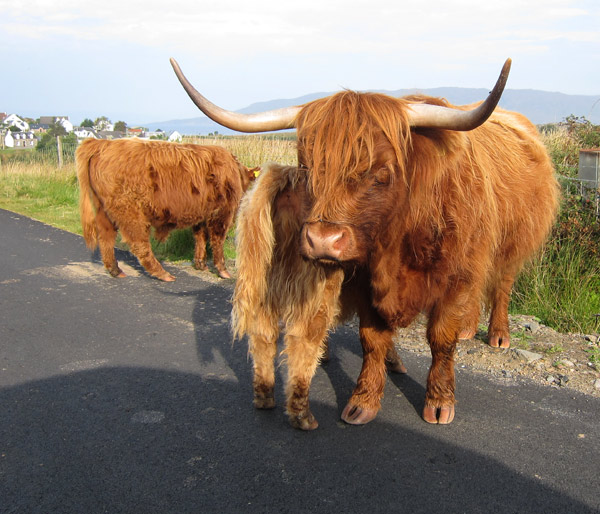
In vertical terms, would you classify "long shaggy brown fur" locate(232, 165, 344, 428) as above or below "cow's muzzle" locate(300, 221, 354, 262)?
below

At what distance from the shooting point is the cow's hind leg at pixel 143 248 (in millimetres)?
6125

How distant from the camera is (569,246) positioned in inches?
198

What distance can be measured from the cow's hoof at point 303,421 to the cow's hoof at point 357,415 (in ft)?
0.66

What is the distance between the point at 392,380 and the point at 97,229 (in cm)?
445

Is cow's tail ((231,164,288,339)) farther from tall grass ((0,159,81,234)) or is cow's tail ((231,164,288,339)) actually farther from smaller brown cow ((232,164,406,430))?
tall grass ((0,159,81,234))

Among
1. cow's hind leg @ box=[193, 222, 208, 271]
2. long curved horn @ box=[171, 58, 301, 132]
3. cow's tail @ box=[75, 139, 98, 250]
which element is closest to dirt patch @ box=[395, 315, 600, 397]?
long curved horn @ box=[171, 58, 301, 132]

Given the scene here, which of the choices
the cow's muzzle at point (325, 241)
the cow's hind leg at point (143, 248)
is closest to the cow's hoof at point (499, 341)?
the cow's muzzle at point (325, 241)

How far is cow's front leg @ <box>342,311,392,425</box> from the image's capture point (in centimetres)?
298

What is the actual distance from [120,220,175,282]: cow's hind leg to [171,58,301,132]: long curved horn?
12.3 feet

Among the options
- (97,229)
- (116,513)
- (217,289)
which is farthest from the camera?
(97,229)

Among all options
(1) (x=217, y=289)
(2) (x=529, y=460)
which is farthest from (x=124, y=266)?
(2) (x=529, y=460)

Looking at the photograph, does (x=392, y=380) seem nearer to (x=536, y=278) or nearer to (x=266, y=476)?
(x=266, y=476)

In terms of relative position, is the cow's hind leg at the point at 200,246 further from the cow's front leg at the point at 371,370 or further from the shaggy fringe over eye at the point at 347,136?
the shaggy fringe over eye at the point at 347,136

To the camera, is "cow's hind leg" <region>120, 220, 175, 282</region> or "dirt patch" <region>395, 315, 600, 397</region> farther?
"cow's hind leg" <region>120, 220, 175, 282</region>
